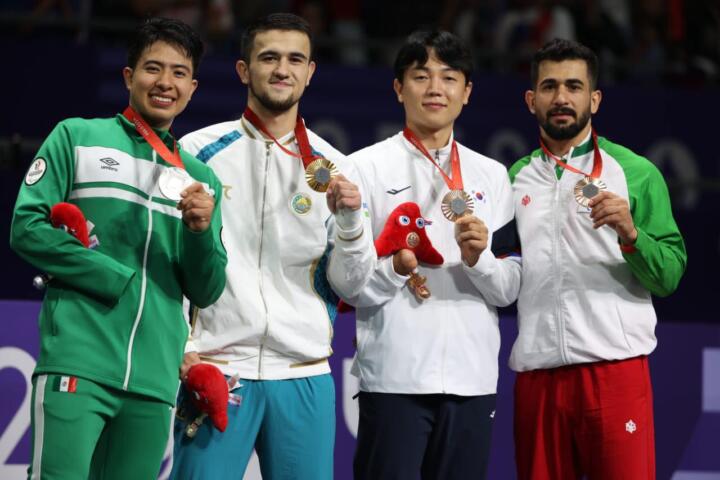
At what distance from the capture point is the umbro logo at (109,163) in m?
3.79

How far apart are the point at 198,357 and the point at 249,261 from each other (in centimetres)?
39

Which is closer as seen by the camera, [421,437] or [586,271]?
[421,437]

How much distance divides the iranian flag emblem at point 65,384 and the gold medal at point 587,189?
206 cm

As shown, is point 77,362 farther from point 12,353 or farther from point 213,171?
point 12,353

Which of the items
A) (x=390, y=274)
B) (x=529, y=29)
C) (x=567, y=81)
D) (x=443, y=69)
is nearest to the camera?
(x=390, y=274)

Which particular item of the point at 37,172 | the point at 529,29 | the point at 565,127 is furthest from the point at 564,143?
the point at 529,29

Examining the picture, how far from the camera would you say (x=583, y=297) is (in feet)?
15.2

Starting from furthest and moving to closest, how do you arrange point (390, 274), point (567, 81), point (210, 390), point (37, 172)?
point (567, 81), point (390, 274), point (210, 390), point (37, 172)

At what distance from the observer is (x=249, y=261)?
4191 mm

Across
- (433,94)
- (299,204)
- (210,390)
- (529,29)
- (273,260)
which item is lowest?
(210,390)

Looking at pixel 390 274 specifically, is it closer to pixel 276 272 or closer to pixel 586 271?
pixel 276 272

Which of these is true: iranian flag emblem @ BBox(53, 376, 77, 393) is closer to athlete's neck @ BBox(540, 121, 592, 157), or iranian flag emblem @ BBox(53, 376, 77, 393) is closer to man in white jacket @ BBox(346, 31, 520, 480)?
man in white jacket @ BBox(346, 31, 520, 480)

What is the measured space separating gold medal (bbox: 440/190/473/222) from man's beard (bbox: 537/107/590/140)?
608 millimetres

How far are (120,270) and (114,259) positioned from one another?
120mm
